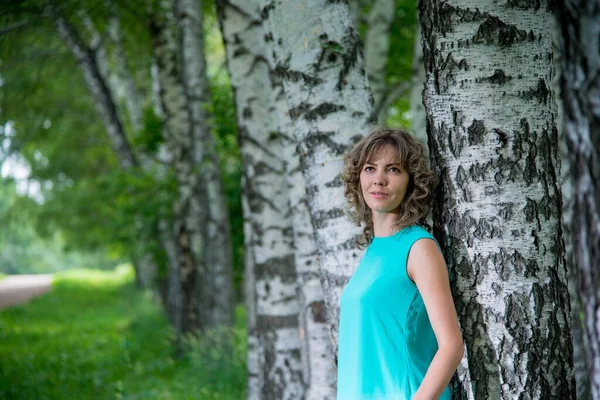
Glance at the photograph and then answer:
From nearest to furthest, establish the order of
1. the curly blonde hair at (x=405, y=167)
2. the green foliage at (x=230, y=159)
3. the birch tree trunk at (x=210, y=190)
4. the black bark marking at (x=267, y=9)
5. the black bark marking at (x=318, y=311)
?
the curly blonde hair at (x=405, y=167), the black bark marking at (x=267, y=9), the black bark marking at (x=318, y=311), the green foliage at (x=230, y=159), the birch tree trunk at (x=210, y=190)

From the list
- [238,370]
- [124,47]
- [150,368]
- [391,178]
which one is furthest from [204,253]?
[391,178]

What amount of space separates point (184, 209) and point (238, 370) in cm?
304

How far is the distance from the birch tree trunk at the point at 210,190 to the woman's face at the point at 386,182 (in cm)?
791

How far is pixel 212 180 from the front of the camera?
1071 centimetres

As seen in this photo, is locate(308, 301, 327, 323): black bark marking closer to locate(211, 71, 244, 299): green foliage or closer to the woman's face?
the woman's face

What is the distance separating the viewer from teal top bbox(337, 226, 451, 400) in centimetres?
240

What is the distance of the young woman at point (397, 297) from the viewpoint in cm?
226

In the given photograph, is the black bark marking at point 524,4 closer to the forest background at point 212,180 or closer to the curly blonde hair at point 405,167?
the forest background at point 212,180

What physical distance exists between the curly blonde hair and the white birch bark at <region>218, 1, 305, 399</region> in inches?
120

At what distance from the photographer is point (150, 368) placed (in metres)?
10.6

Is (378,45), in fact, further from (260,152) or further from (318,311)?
(318,311)

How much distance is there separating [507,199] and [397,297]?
19.5 inches

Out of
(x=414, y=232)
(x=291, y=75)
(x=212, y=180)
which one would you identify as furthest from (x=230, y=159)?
(x=414, y=232)

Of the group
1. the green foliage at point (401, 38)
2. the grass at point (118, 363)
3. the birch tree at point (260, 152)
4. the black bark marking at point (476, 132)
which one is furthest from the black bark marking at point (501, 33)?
the green foliage at point (401, 38)
